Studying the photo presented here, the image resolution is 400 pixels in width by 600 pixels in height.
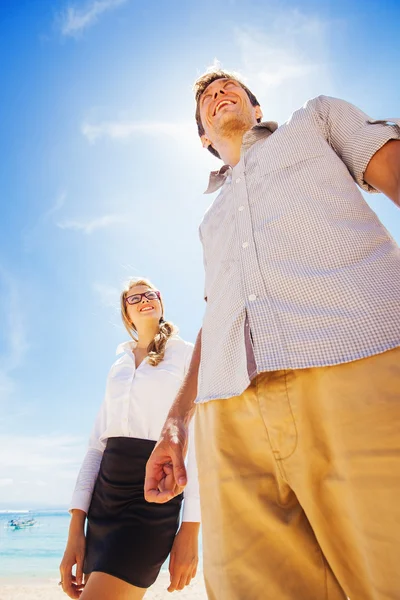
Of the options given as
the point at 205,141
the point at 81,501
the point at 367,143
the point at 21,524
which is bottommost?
the point at 21,524

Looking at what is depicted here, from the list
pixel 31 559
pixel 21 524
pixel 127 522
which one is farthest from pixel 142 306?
Result: pixel 21 524

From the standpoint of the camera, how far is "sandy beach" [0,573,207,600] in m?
11.4

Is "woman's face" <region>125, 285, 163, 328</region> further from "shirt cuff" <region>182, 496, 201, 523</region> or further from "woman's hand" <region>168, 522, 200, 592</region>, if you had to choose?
"woman's hand" <region>168, 522, 200, 592</region>

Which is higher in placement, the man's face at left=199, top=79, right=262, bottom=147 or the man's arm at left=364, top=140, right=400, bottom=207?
the man's face at left=199, top=79, right=262, bottom=147

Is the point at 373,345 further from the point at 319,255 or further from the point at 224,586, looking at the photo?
the point at 224,586

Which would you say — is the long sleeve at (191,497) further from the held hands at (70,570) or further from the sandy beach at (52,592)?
the sandy beach at (52,592)

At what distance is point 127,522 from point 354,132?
277 cm

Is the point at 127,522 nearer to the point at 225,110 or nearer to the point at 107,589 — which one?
the point at 107,589

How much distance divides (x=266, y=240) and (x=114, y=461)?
2.33 metres

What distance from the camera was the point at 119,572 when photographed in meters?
2.38

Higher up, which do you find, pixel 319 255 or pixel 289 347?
pixel 319 255

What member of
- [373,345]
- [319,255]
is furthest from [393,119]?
[373,345]

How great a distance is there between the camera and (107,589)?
231 centimetres

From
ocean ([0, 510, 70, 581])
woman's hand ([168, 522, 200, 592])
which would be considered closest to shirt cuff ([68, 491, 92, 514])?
woman's hand ([168, 522, 200, 592])
